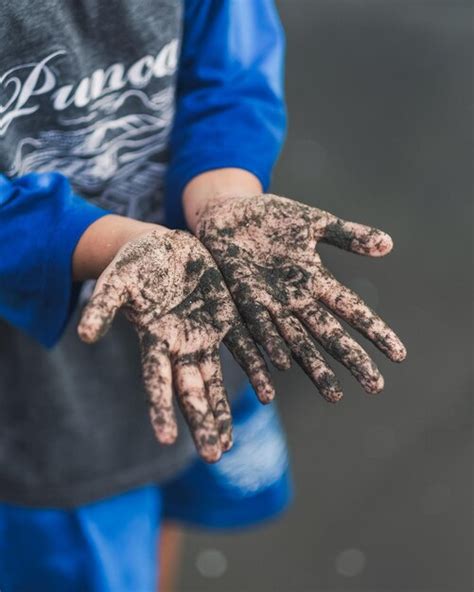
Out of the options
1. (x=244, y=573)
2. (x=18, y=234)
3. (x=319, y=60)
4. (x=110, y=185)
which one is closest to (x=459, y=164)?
(x=319, y=60)

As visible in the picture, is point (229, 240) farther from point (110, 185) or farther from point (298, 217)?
point (110, 185)

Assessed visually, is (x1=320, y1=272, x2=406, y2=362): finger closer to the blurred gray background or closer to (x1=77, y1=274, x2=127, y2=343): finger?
(x1=77, y1=274, x2=127, y2=343): finger

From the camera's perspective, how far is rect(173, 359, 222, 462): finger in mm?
511

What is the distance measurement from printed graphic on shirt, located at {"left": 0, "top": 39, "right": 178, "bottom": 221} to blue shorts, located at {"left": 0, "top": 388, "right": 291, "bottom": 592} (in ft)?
0.97

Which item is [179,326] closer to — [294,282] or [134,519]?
[294,282]

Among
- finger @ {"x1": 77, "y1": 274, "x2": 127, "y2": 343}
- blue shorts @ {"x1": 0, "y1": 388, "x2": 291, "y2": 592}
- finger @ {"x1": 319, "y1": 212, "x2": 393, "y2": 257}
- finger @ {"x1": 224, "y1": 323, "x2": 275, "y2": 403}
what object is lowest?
blue shorts @ {"x1": 0, "y1": 388, "x2": 291, "y2": 592}

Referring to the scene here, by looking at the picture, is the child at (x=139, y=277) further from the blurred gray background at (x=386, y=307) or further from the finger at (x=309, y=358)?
the blurred gray background at (x=386, y=307)

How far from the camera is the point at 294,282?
0.62 m

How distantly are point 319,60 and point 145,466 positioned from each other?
4.29 feet

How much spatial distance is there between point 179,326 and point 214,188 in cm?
21

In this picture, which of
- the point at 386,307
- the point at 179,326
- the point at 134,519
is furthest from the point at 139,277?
the point at 386,307

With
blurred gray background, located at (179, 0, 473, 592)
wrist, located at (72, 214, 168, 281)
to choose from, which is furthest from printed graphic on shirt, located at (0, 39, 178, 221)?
blurred gray background, located at (179, 0, 473, 592)

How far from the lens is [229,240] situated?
0.64m

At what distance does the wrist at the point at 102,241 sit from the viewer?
61cm
